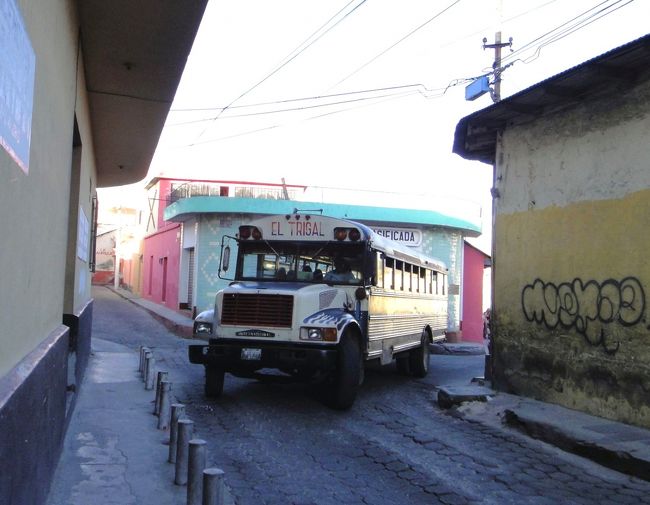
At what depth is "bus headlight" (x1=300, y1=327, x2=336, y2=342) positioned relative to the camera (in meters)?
7.89

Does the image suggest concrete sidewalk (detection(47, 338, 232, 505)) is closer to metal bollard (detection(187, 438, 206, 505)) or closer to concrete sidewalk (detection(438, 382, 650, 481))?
metal bollard (detection(187, 438, 206, 505))

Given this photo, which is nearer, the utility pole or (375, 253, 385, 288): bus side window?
(375, 253, 385, 288): bus side window

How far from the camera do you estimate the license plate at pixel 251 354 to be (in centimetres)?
799

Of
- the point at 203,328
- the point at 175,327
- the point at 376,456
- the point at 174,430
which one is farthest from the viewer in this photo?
the point at 175,327

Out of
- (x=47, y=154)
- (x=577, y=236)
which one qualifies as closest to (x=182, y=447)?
(x=47, y=154)

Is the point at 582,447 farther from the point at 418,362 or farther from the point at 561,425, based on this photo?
the point at 418,362

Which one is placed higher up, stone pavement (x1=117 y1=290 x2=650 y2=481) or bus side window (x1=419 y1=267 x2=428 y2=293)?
bus side window (x1=419 y1=267 x2=428 y2=293)

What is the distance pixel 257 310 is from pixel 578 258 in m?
4.31

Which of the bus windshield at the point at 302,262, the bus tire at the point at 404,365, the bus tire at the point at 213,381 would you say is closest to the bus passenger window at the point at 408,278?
the bus tire at the point at 404,365

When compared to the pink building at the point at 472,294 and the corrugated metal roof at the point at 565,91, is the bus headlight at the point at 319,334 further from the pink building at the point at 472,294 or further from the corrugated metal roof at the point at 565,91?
the pink building at the point at 472,294

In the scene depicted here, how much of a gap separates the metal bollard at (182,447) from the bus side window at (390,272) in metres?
5.50

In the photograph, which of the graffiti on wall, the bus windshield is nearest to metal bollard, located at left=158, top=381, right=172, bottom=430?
the bus windshield

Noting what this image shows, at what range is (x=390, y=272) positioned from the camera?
10.3 metres

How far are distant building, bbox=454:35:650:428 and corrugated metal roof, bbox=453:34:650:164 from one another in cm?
1
